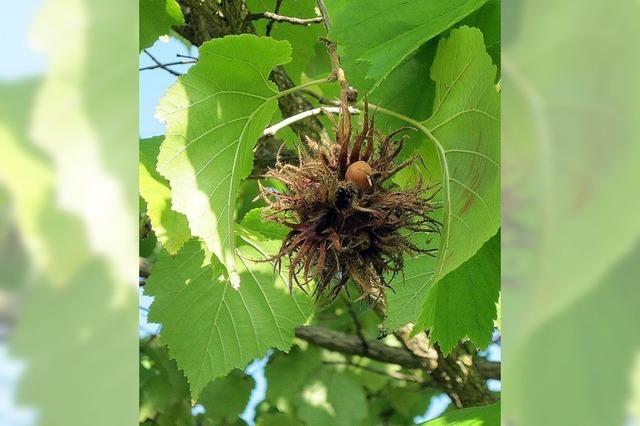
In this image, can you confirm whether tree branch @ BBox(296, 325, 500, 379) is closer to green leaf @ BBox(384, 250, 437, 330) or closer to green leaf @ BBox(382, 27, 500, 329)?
green leaf @ BBox(384, 250, 437, 330)

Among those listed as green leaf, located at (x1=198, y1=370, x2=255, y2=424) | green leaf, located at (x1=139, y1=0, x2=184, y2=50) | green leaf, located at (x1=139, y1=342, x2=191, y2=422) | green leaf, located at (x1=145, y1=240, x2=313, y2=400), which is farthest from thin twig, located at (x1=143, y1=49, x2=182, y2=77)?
green leaf, located at (x1=198, y1=370, x2=255, y2=424)

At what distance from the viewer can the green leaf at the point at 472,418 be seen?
62 cm

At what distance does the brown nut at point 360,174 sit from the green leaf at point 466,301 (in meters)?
0.13

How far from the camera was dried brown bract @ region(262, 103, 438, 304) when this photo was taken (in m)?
0.54

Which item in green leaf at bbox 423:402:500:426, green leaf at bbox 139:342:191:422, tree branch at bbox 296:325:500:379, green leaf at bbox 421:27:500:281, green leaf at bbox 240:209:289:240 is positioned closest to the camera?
green leaf at bbox 421:27:500:281

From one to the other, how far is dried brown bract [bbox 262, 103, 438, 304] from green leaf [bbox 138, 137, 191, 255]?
0.15m

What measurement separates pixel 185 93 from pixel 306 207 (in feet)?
0.44

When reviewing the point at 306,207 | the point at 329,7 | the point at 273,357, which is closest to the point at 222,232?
the point at 306,207

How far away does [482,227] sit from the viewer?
50 cm

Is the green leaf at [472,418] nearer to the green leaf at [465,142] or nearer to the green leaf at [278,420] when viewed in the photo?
the green leaf at [465,142]
